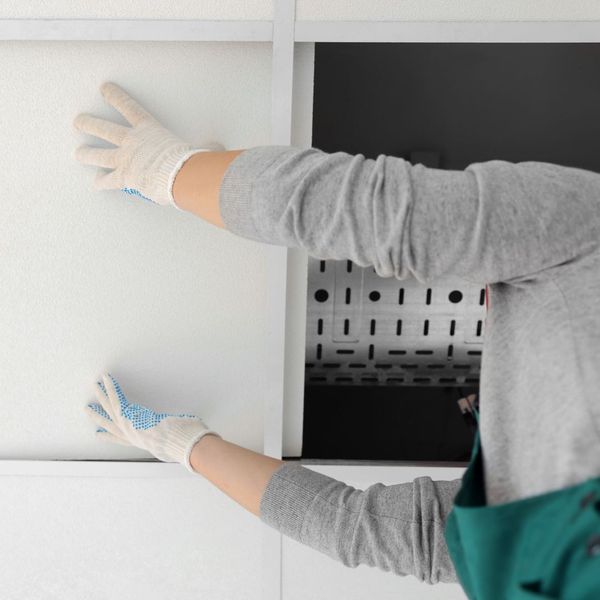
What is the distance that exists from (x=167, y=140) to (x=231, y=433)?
51 cm

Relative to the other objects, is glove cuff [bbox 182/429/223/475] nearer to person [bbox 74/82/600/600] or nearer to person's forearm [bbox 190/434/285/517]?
person's forearm [bbox 190/434/285/517]

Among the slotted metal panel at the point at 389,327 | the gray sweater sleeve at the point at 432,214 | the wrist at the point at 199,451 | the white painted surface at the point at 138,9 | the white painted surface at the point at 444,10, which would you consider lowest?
the wrist at the point at 199,451

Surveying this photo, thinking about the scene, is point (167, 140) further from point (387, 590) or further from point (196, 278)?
point (387, 590)

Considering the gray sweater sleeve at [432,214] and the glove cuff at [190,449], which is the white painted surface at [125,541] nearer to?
the glove cuff at [190,449]

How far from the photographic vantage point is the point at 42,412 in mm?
1050

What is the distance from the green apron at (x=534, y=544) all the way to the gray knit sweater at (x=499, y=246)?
29 mm

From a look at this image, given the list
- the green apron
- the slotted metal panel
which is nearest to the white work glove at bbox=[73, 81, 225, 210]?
the slotted metal panel

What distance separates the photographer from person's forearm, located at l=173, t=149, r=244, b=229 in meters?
0.67

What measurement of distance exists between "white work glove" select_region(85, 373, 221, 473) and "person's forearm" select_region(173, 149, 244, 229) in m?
0.38

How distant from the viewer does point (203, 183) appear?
689mm

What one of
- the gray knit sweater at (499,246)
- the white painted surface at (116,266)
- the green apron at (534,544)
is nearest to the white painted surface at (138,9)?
the white painted surface at (116,266)

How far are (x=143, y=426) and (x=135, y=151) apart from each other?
41cm

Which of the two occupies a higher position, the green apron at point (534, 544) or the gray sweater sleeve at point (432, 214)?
the gray sweater sleeve at point (432, 214)

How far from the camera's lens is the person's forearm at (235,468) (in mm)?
844
